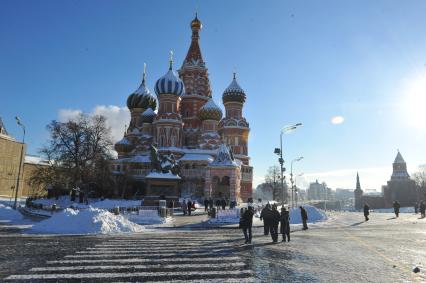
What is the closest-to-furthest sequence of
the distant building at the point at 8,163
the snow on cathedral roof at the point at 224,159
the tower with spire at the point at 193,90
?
1. the snow on cathedral roof at the point at 224,159
2. the distant building at the point at 8,163
3. the tower with spire at the point at 193,90

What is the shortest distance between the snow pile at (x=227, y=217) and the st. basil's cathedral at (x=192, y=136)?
19126mm

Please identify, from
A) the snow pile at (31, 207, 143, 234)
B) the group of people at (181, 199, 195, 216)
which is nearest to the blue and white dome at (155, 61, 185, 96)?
the group of people at (181, 199, 195, 216)

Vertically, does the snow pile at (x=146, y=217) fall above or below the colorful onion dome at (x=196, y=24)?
below

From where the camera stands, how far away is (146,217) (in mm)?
25531

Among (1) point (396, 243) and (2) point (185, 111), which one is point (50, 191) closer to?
(2) point (185, 111)

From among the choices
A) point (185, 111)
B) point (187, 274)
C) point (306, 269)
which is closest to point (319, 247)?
point (306, 269)

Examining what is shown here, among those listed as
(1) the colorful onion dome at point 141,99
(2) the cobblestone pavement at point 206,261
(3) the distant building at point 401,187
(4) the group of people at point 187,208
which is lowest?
(2) the cobblestone pavement at point 206,261

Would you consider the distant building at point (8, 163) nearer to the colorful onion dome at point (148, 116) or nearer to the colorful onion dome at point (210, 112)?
the colorful onion dome at point (148, 116)

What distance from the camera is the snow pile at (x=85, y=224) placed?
1809cm

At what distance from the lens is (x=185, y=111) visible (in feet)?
211

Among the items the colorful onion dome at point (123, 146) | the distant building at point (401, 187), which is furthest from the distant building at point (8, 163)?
the distant building at point (401, 187)

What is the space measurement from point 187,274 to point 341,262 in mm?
4531

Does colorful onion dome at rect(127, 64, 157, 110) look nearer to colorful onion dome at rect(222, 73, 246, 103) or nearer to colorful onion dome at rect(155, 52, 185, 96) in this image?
colorful onion dome at rect(155, 52, 185, 96)

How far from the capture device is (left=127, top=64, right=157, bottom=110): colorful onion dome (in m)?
64.2
